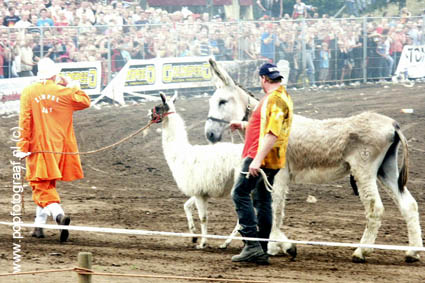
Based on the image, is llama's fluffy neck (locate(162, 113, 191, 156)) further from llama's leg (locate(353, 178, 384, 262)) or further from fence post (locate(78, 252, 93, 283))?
fence post (locate(78, 252, 93, 283))

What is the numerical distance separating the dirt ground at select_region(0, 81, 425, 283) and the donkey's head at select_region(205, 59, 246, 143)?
153 centimetres

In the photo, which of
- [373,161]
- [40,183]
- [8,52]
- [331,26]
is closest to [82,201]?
[40,183]

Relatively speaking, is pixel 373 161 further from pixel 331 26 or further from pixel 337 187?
pixel 331 26

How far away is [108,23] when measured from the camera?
76.8ft

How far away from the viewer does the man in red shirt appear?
7957mm

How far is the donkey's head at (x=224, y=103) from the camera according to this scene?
987cm

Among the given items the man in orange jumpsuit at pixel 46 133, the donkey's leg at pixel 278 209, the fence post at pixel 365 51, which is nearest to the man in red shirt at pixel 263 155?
the donkey's leg at pixel 278 209

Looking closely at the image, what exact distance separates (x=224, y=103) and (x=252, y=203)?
1.87 meters

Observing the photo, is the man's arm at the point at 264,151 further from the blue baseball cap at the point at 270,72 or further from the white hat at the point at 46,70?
the white hat at the point at 46,70

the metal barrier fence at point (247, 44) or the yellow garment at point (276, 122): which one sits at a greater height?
the metal barrier fence at point (247, 44)

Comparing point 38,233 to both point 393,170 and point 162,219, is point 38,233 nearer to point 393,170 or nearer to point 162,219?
point 162,219

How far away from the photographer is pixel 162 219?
11.3 meters

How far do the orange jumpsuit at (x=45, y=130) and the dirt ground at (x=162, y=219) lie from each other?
73 cm

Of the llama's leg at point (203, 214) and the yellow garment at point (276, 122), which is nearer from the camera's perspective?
the yellow garment at point (276, 122)
